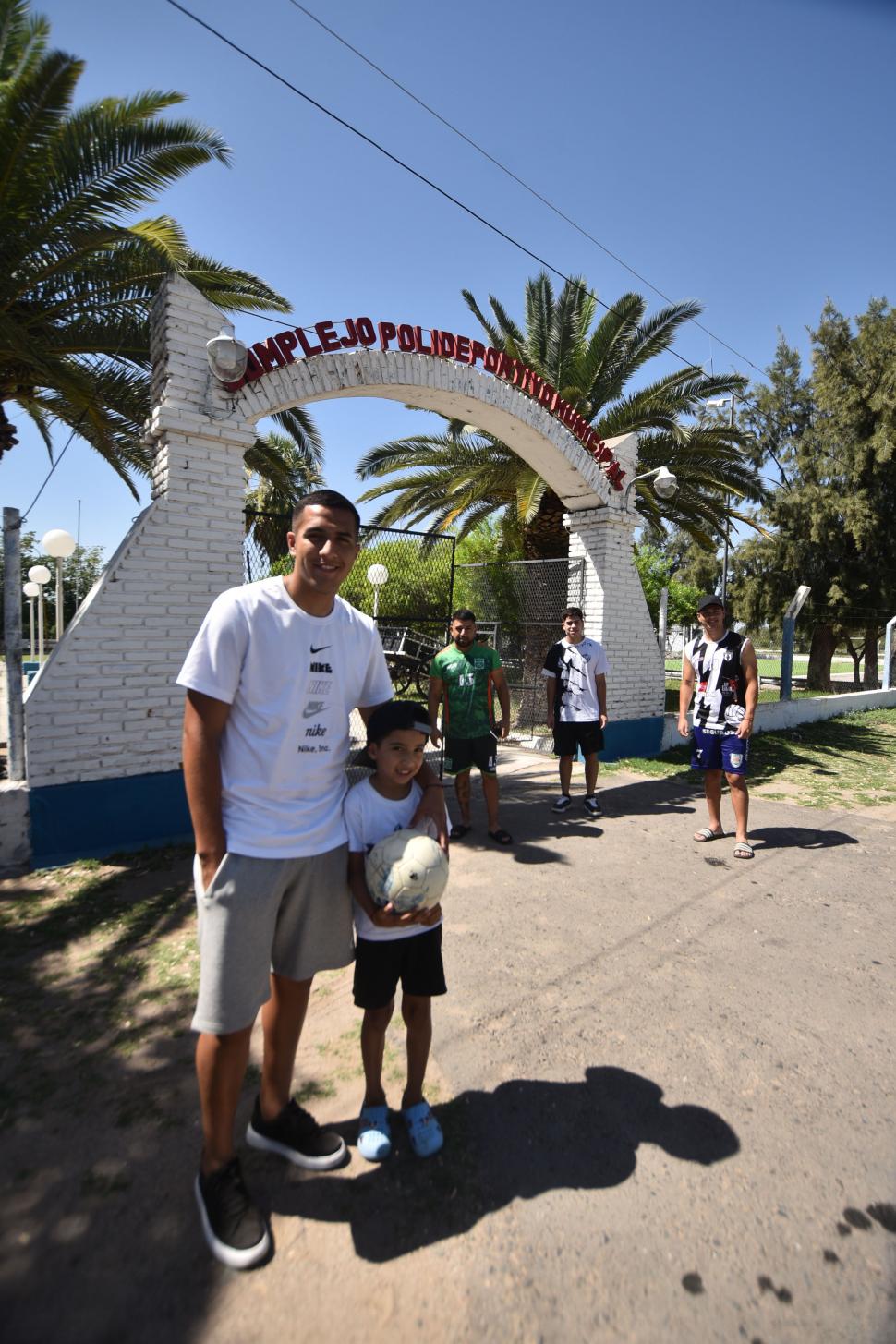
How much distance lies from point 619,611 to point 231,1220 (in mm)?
7228

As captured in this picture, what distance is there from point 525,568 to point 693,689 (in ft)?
16.9

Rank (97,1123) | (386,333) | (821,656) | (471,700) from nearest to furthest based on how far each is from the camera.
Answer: (97,1123) → (471,700) → (386,333) → (821,656)

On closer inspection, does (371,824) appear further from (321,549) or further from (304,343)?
(304,343)

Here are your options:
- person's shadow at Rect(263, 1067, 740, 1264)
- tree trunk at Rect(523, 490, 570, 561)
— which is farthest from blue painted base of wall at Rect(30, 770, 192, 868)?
tree trunk at Rect(523, 490, 570, 561)

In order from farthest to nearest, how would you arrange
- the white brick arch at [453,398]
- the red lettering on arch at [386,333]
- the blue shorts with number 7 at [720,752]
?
the red lettering on arch at [386,333]
the white brick arch at [453,398]
the blue shorts with number 7 at [720,752]

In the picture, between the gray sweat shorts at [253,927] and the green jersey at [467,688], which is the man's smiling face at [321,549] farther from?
the green jersey at [467,688]

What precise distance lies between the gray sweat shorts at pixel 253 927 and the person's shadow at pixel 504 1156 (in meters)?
0.65

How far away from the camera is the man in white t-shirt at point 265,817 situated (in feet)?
5.67

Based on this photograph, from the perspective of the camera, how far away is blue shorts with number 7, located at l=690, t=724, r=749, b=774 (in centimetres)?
489

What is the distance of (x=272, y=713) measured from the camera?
1796 mm

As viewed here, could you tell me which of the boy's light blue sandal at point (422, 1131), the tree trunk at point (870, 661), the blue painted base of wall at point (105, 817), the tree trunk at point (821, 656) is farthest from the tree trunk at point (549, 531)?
the tree trunk at point (870, 661)

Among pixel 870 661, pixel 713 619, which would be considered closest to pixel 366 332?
pixel 713 619

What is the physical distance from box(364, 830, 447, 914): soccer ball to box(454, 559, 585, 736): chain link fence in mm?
7103

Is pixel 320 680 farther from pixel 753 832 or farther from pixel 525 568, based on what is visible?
pixel 525 568
